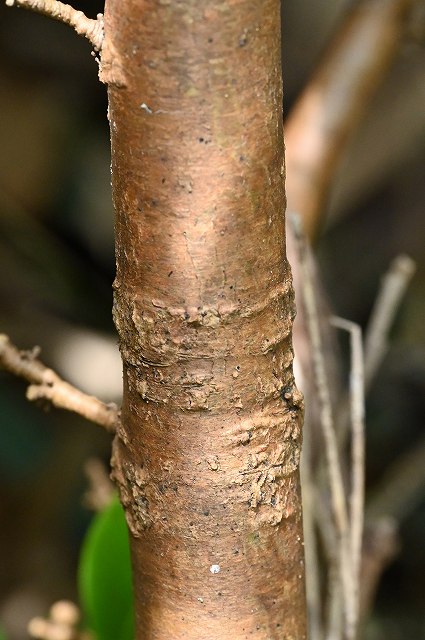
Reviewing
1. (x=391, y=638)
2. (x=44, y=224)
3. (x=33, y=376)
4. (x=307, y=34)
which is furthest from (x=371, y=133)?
(x=33, y=376)

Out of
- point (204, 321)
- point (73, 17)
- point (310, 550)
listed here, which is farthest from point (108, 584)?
point (73, 17)

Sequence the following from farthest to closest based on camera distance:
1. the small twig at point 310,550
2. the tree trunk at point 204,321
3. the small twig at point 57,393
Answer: the small twig at point 310,550
the small twig at point 57,393
the tree trunk at point 204,321

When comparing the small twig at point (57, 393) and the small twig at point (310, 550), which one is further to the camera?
the small twig at point (310, 550)

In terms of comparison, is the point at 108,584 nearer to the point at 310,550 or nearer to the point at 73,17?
the point at 310,550

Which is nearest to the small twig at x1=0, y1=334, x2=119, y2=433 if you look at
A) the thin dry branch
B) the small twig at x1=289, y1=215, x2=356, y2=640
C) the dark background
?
the small twig at x1=289, y1=215, x2=356, y2=640

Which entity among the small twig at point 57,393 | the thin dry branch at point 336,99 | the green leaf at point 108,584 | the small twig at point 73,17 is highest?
the thin dry branch at point 336,99

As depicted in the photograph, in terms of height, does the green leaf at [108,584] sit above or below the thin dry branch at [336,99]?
below

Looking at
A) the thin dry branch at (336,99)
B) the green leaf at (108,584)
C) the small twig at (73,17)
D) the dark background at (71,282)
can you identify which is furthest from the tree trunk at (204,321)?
the dark background at (71,282)

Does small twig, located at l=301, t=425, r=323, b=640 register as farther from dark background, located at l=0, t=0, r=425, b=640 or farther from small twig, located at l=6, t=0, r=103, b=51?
dark background, located at l=0, t=0, r=425, b=640

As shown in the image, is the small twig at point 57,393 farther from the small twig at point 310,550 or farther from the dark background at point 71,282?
the dark background at point 71,282
